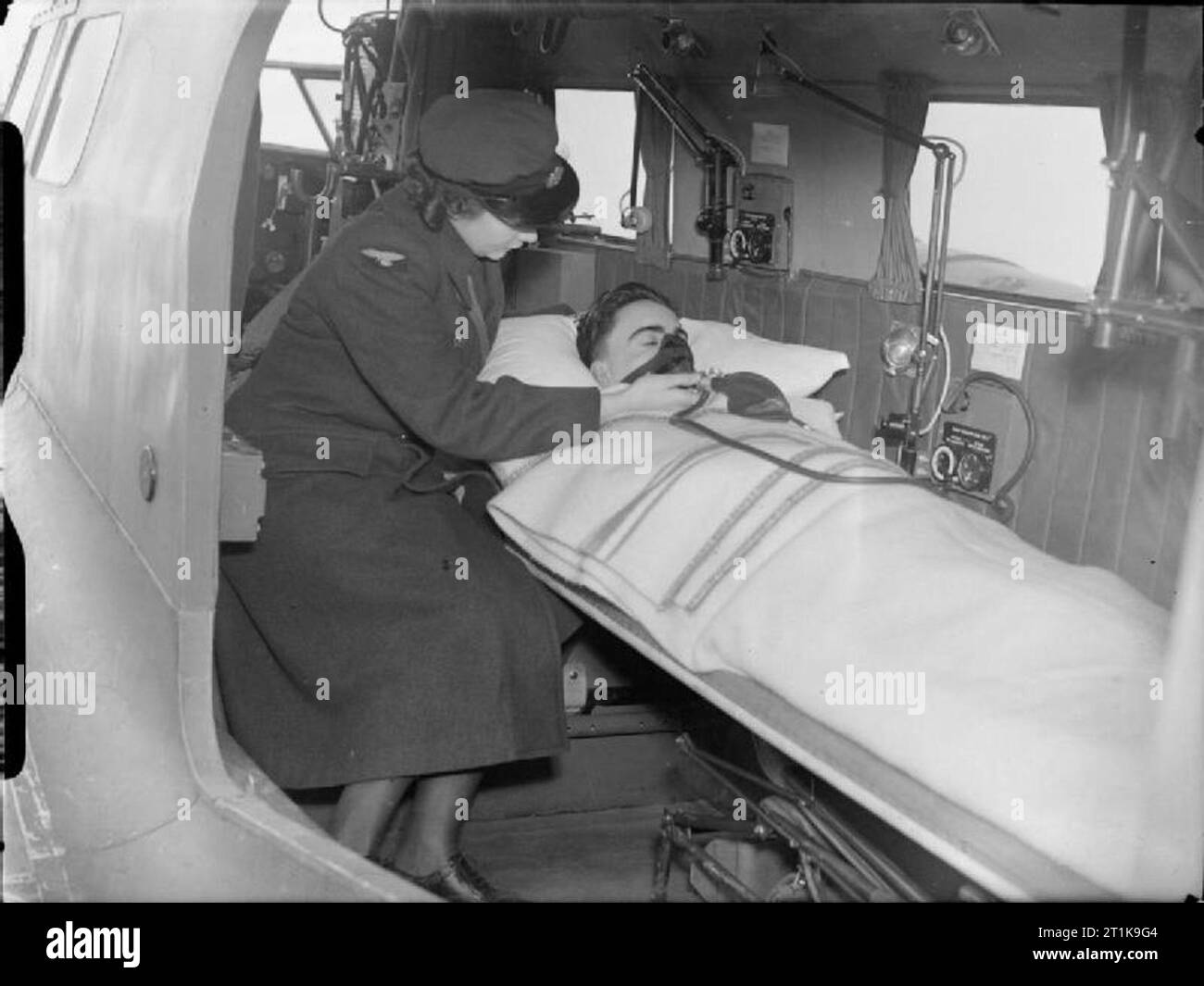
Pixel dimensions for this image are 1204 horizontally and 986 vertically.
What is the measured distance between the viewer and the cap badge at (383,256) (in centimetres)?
315

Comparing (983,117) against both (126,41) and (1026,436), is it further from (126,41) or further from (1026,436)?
(126,41)

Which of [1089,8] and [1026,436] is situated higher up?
[1089,8]

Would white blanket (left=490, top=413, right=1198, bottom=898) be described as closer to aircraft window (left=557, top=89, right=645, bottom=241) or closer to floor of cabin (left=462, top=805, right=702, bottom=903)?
floor of cabin (left=462, top=805, right=702, bottom=903)

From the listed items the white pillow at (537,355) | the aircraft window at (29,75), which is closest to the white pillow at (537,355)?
the white pillow at (537,355)

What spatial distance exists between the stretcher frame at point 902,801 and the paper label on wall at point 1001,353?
111 centimetres

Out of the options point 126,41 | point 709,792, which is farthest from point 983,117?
point 126,41

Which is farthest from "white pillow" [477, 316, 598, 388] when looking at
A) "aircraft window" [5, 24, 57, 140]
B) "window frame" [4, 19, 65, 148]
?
"aircraft window" [5, 24, 57, 140]

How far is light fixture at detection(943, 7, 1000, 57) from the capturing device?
3.14 metres

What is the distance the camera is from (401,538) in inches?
126

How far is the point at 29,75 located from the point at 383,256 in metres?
3.59

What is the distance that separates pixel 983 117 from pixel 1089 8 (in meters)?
0.65

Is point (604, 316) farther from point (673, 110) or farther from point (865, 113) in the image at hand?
point (673, 110)

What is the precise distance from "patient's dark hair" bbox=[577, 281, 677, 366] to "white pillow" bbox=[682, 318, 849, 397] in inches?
7.0

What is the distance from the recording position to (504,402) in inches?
126
